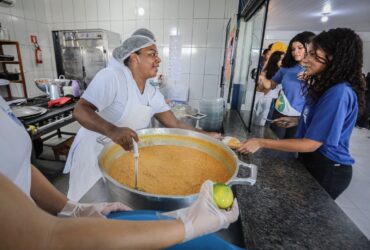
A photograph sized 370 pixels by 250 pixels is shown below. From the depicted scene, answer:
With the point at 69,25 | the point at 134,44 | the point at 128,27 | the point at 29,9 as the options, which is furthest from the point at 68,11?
the point at 134,44

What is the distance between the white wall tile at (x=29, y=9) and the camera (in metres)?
3.73

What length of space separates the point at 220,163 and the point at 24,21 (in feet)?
15.8

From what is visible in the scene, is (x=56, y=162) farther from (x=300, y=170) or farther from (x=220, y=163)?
(x=300, y=170)

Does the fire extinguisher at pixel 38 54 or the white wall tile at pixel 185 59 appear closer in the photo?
the white wall tile at pixel 185 59

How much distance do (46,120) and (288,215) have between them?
2285 mm

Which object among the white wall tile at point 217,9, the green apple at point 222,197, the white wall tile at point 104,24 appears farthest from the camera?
the white wall tile at point 104,24

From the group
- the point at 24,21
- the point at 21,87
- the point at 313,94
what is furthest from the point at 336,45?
the point at 24,21

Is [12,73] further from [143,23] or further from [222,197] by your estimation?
[222,197]

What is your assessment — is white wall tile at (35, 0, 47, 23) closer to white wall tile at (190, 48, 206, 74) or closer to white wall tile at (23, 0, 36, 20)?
white wall tile at (23, 0, 36, 20)

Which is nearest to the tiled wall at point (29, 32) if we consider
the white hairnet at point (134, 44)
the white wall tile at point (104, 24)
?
the white wall tile at point (104, 24)

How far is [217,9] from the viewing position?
3.30 m

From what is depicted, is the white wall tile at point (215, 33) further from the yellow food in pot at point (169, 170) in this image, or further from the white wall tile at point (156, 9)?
the yellow food in pot at point (169, 170)

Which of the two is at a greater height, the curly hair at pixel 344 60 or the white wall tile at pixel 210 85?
the curly hair at pixel 344 60

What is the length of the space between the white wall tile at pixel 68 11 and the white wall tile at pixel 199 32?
2527mm
